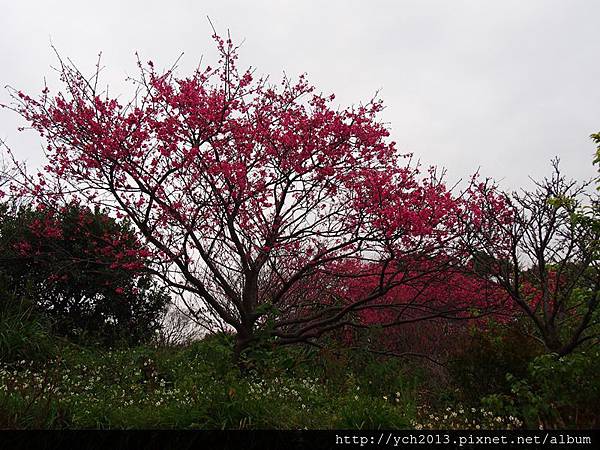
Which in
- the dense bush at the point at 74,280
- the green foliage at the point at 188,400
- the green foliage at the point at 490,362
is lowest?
the green foliage at the point at 188,400

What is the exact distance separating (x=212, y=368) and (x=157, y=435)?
184cm

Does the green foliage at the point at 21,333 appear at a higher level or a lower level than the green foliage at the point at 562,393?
higher

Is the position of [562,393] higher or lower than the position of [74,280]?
lower

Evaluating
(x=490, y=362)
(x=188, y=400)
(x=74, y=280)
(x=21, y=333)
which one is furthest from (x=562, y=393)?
(x=74, y=280)

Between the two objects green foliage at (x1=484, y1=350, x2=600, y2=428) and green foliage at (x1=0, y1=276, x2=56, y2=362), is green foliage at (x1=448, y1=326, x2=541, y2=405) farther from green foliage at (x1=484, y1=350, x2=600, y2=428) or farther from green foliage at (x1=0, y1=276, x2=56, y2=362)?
green foliage at (x1=0, y1=276, x2=56, y2=362)

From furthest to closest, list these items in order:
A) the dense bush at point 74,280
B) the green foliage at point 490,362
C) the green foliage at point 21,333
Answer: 1. the dense bush at point 74,280
2. the green foliage at point 21,333
3. the green foliage at point 490,362

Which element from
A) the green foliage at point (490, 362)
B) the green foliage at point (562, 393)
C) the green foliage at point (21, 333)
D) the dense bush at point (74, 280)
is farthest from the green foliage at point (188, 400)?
the dense bush at point (74, 280)

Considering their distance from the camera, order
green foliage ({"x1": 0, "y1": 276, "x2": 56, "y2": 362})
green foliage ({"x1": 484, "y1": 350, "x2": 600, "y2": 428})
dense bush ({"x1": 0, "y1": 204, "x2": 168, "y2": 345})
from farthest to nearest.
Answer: dense bush ({"x1": 0, "y1": 204, "x2": 168, "y2": 345}) < green foliage ({"x1": 0, "y1": 276, "x2": 56, "y2": 362}) < green foliage ({"x1": 484, "y1": 350, "x2": 600, "y2": 428})

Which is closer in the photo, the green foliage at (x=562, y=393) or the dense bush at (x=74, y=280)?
the green foliage at (x=562, y=393)

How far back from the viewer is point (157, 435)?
14.4 ft

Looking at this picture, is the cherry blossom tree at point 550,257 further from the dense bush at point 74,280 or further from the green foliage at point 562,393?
the dense bush at point 74,280

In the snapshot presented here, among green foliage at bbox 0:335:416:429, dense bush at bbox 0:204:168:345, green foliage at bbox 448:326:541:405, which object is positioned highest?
dense bush at bbox 0:204:168:345

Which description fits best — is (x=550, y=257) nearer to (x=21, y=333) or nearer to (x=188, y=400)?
(x=188, y=400)

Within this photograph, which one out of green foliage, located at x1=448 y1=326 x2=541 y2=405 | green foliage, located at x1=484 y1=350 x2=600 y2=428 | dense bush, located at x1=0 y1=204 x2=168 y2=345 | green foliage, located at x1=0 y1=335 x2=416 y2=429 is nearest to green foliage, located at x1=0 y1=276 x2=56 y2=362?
green foliage, located at x1=0 y1=335 x2=416 y2=429
